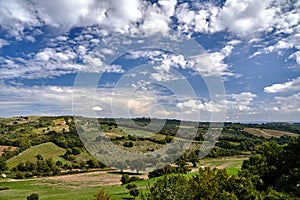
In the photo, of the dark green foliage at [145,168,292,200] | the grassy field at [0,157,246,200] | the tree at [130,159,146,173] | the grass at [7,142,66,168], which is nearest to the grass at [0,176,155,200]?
the grassy field at [0,157,246,200]

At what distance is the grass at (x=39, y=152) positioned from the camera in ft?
346

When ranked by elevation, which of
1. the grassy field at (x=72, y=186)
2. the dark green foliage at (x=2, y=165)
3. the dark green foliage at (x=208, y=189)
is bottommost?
the grassy field at (x=72, y=186)

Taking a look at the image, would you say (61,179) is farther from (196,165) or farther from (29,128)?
(29,128)

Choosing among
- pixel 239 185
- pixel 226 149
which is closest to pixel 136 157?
pixel 226 149

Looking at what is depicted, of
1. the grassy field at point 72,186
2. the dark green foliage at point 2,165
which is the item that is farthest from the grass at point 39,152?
the grassy field at point 72,186

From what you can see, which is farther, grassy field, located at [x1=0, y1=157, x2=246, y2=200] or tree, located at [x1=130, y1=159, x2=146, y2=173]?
tree, located at [x1=130, y1=159, x2=146, y2=173]

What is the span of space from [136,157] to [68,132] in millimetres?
61885

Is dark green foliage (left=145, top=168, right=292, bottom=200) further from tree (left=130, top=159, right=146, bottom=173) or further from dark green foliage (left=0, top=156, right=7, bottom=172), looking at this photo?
dark green foliage (left=0, top=156, right=7, bottom=172)

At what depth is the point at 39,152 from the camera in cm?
11700

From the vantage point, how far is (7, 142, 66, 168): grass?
105m

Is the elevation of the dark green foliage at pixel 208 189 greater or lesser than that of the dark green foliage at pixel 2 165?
greater

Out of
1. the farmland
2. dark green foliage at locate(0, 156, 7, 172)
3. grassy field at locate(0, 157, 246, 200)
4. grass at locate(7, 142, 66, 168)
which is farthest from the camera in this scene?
grass at locate(7, 142, 66, 168)

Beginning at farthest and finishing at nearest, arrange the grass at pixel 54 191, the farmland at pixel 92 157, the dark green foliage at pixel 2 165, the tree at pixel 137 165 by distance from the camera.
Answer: the dark green foliage at pixel 2 165
the tree at pixel 137 165
the farmland at pixel 92 157
the grass at pixel 54 191

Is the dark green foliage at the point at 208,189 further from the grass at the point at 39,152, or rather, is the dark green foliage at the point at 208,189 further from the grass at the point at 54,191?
the grass at the point at 39,152
